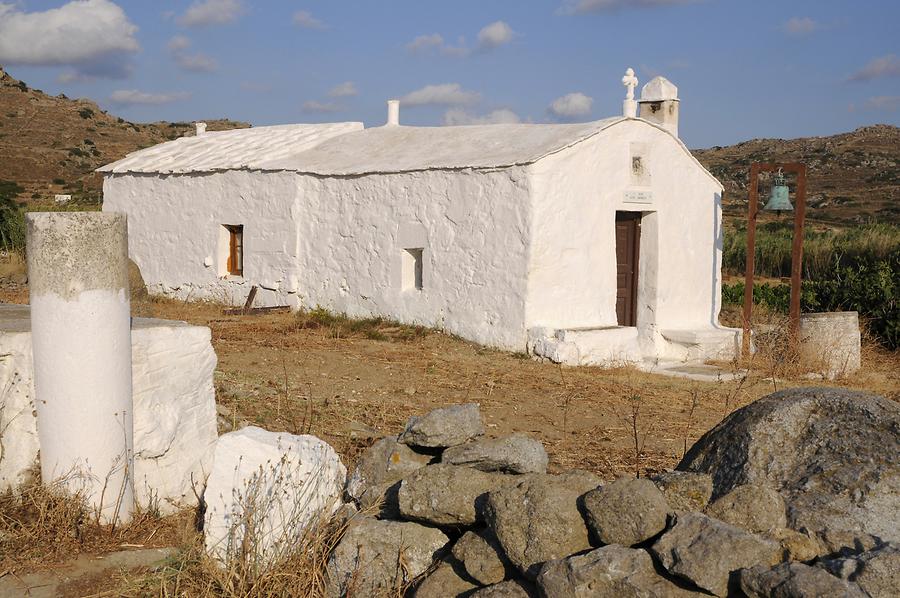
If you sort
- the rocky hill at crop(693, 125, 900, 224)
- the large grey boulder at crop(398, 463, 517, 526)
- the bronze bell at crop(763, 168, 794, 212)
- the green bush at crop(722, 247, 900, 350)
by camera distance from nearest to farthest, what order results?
the large grey boulder at crop(398, 463, 517, 526) < the bronze bell at crop(763, 168, 794, 212) < the green bush at crop(722, 247, 900, 350) < the rocky hill at crop(693, 125, 900, 224)

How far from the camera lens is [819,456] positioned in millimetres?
4105

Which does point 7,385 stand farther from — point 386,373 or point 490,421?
point 386,373

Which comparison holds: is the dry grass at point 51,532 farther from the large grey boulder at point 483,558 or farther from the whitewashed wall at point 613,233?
the whitewashed wall at point 613,233

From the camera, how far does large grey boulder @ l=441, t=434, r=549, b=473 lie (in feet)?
15.1

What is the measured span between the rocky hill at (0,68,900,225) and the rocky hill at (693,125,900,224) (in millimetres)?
45

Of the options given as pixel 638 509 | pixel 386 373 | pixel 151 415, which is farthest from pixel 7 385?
pixel 386 373

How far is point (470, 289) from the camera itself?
480 inches

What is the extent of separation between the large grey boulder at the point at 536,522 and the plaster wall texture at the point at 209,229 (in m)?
10.7

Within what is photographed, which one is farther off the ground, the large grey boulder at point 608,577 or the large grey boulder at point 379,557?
the large grey boulder at point 608,577

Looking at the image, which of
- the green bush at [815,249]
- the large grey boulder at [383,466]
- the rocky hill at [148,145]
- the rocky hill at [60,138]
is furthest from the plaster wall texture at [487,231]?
the rocky hill at [148,145]

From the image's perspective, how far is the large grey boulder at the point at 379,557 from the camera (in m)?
4.31

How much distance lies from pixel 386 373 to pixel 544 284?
265cm

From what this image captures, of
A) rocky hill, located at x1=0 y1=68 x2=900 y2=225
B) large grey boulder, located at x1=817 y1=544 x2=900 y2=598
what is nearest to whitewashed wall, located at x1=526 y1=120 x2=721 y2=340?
large grey boulder, located at x1=817 y1=544 x2=900 y2=598

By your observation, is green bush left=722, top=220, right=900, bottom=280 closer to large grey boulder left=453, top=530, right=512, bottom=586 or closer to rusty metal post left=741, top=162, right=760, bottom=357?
rusty metal post left=741, top=162, right=760, bottom=357
